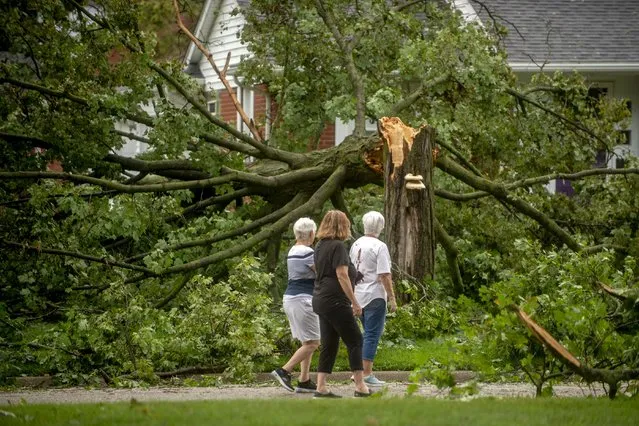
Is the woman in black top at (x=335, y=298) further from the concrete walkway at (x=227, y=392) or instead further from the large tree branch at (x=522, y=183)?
the large tree branch at (x=522, y=183)

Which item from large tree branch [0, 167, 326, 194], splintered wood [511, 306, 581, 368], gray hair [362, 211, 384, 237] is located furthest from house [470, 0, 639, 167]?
splintered wood [511, 306, 581, 368]

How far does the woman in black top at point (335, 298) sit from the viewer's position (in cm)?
962

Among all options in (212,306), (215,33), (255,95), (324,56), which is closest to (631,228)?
(324,56)

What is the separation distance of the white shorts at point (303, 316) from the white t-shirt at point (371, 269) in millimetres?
412

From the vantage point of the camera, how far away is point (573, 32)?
2712 cm

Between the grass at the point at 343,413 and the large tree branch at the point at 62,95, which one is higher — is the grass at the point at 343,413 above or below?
below

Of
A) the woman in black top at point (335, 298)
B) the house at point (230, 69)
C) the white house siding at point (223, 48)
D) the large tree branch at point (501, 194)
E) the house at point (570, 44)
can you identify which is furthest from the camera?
the white house siding at point (223, 48)

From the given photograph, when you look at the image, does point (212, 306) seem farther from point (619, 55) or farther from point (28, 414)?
point (619, 55)

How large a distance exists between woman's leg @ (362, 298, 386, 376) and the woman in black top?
0.34 meters

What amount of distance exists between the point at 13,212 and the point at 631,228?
8.36 metres

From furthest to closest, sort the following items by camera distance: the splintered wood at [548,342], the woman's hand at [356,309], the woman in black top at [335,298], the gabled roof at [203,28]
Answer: the gabled roof at [203,28]
the woman's hand at [356,309]
the woman in black top at [335,298]
the splintered wood at [548,342]

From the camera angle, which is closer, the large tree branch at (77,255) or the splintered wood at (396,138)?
the large tree branch at (77,255)

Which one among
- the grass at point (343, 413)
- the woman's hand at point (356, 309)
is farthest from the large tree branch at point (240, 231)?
the grass at point (343, 413)

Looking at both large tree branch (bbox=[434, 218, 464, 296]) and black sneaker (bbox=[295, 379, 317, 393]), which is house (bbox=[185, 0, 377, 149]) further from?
black sneaker (bbox=[295, 379, 317, 393])
